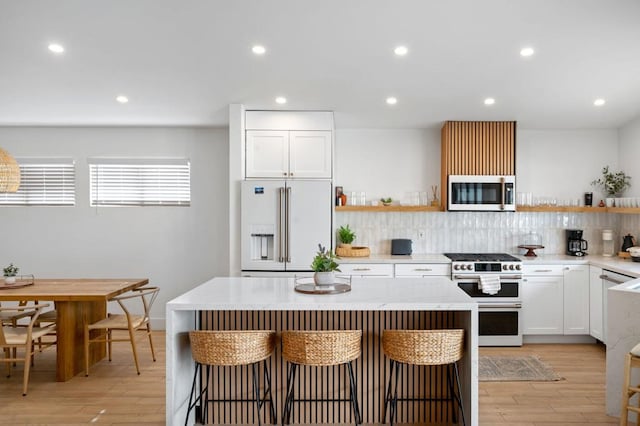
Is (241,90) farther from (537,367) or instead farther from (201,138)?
(537,367)

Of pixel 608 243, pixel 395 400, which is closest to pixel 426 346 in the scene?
pixel 395 400

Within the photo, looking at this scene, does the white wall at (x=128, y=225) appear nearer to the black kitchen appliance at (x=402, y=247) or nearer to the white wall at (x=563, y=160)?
A: the black kitchen appliance at (x=402, y=247)

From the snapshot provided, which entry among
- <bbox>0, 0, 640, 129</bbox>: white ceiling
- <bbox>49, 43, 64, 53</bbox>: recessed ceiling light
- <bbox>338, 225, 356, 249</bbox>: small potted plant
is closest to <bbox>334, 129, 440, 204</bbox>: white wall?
<bbox>0, 0, 640, 129</bbox>: white ceiling

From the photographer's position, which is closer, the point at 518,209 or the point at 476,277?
the point at 476,277

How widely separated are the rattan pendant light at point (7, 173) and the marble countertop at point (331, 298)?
2.35 m

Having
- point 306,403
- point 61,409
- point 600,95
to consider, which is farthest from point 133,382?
point 600,95

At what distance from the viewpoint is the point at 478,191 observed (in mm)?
5496

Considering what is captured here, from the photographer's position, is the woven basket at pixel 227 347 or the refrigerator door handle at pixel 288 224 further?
the refrigerator door handle at pixel 288 224

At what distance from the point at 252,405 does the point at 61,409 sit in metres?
1.50

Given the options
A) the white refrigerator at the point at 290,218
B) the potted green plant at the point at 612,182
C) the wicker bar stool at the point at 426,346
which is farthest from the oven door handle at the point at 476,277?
the wicker bar stool at the point at 426,346

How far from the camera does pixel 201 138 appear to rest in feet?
19.5

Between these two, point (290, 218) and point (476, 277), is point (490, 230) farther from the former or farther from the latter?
point (290, 218)

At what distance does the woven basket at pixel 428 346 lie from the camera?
2836 millimetres

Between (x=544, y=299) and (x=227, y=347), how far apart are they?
12.6ft
